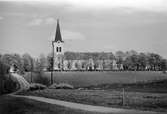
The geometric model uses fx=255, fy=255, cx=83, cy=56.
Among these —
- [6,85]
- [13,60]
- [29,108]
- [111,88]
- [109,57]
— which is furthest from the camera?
[111,88]

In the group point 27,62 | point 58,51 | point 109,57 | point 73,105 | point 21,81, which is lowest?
point 73,105

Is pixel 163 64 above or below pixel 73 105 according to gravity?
above

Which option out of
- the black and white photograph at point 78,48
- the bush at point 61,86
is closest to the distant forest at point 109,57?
the black and white photograph at point 78,48

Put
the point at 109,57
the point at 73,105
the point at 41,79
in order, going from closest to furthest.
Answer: the point at 73,105 < the point at 109,57 < the point at 41,79

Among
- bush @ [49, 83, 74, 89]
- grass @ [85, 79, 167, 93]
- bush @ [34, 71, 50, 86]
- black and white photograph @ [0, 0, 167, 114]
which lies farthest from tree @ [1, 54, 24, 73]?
grass @ [85, 79, 167, 93]

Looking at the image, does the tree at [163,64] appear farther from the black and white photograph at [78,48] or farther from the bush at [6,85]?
the bush at [6,85]

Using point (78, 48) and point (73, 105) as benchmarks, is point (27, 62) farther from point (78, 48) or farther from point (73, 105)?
point (73, 105)

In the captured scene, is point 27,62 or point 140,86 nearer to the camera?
point 27,62

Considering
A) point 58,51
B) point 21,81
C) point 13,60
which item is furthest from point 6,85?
point 58,51

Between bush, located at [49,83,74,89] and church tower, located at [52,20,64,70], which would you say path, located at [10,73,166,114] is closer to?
bush, located at [49,83,74,89]
